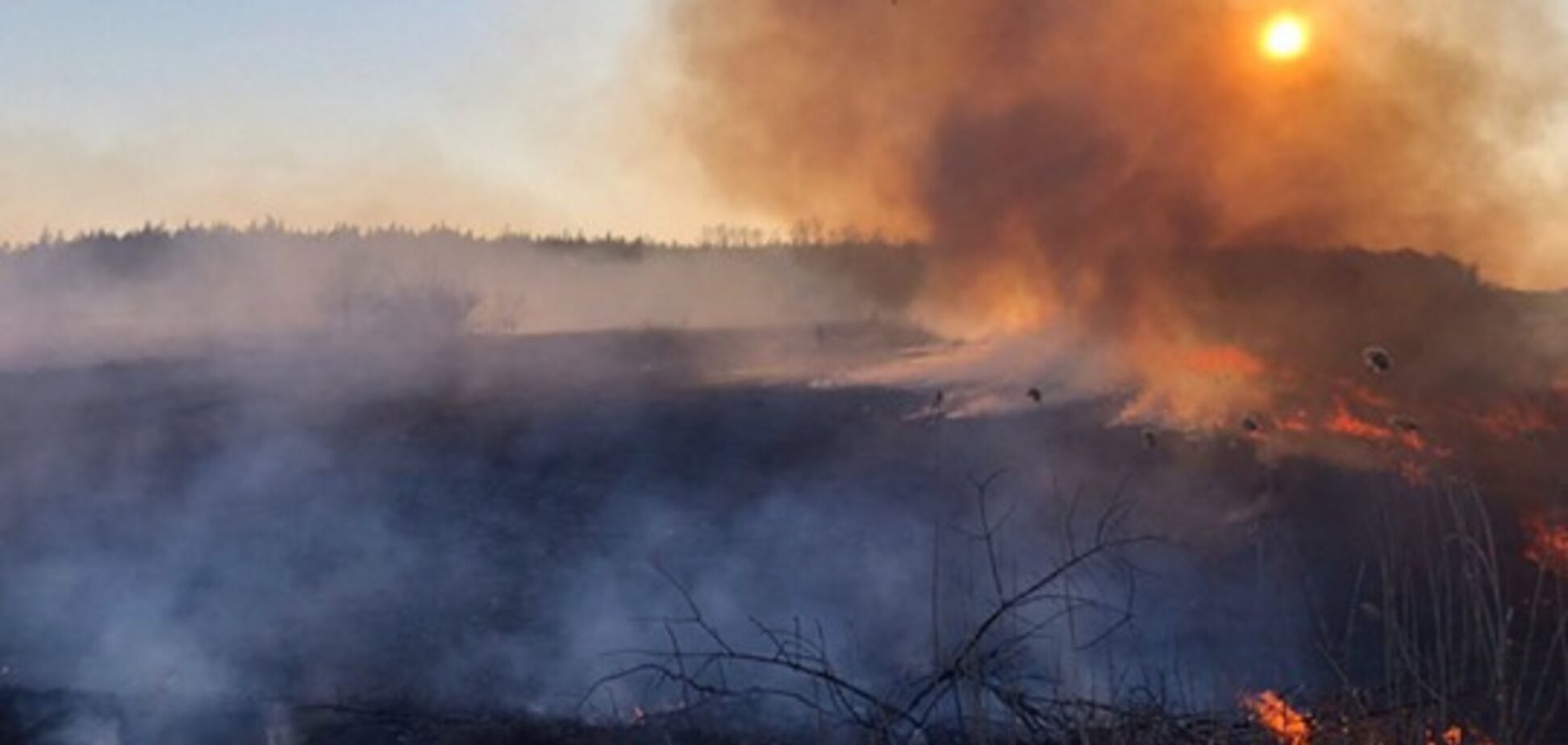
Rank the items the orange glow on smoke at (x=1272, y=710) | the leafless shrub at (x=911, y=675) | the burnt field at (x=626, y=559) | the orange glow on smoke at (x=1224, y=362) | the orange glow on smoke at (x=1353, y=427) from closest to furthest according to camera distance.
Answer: the orange glow on smoke at (x=1272, y=710)
the leafless shrub at (x=911, y=675)
the burnt field at (x=626, y=559)
the orange glow on smoke at (x=1353, y=427)
the orange glow on smoke at (x=1224, y=362)

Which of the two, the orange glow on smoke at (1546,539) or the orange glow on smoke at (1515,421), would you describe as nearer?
the orange glow on smoke at (1546,539)

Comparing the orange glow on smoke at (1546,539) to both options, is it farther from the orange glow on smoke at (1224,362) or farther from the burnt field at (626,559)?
the orange glow on smoke at (1224,362)

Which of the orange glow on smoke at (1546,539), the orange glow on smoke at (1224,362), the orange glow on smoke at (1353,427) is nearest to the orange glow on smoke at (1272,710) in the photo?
the orange glow on smoke at (1546,539)

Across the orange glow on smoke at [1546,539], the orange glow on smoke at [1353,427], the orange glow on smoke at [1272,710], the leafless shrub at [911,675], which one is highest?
the orange glow on smoke at [1353,427]

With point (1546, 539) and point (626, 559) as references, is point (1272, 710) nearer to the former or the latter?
point (1546, 539)

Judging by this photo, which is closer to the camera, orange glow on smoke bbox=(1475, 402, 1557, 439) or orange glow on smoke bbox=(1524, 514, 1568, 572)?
orange glow on smoke bbox=(1524, 514, 1568, 572)

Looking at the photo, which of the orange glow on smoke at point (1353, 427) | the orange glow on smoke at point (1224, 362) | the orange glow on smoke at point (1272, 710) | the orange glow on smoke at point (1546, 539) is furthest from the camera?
the orange glow on smoke at point (1224, 362)

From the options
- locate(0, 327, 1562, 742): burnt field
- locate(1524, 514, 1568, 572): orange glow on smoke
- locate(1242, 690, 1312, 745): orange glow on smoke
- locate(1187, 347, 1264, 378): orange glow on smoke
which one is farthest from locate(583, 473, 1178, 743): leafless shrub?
locate(1187, 347, 1264, 378): orange glow on smoke

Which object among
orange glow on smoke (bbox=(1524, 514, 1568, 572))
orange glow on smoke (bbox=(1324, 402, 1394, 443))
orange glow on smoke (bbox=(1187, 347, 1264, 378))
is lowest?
orange glow on smoke (bbox=(1524, 514, 1568, 572))

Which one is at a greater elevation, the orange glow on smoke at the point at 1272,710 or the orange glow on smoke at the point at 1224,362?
the orange glow on smoke at the point at 1224,362

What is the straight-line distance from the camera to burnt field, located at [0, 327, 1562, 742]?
7766 mm

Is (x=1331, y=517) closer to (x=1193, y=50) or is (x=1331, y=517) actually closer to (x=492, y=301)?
(x=1193, y=50)

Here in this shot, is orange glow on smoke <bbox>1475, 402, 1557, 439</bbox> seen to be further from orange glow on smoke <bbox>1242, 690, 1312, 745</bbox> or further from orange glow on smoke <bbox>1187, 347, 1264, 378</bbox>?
orange glow on smoke <bbox>1242, 690, 1312, 745</bbox>

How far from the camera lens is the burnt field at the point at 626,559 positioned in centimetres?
777
